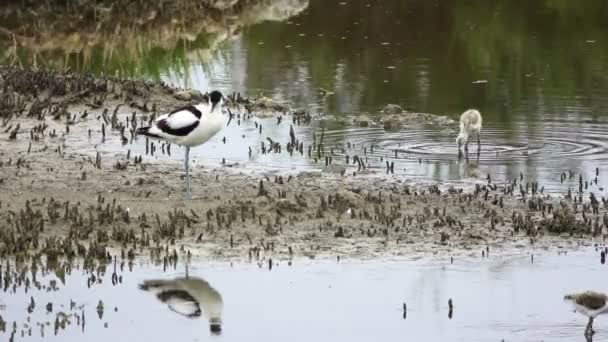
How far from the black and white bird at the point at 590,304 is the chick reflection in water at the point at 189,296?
106 inches

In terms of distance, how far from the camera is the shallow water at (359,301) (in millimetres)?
10352

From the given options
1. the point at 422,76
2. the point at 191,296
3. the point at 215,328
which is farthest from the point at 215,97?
the point at 422,76

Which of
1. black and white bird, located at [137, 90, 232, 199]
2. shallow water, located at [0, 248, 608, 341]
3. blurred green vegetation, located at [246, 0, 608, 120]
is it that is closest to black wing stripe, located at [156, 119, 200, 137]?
black and white bird, located at [137, 90, 232, 199]

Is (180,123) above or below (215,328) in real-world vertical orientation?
above

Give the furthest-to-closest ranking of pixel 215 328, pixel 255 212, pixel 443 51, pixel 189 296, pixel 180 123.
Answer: pixel 443 51 → pixel 180 123 → pixel 255 212 → pixel 189 296 → pixel 215 328

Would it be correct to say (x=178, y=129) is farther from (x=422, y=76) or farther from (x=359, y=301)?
(x=422, y=76)

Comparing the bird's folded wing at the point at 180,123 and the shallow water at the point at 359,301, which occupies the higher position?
the bird's folded wing at the point at 180,123

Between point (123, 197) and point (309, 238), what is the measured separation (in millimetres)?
2278

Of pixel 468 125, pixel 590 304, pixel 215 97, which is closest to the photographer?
pixel 590 304

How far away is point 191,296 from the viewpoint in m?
11.2

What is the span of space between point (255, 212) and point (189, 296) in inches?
89.6

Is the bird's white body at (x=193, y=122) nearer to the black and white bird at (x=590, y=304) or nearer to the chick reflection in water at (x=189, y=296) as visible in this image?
the chick reflection in water at (x=189, y=296)

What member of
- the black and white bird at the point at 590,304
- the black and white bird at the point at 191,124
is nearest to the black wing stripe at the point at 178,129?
the black and white bird at the point at 191,124

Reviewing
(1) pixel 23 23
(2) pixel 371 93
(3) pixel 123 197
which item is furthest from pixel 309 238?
(1) pixel 23 23
